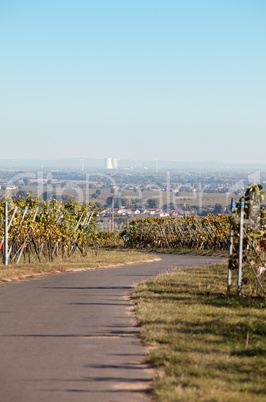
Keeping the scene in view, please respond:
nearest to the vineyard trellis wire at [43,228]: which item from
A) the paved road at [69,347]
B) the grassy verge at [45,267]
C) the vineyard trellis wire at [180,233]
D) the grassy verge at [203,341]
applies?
the grassy verge at [45,267]

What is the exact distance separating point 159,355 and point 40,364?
57.9 inches

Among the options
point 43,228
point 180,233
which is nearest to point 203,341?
point 43,228

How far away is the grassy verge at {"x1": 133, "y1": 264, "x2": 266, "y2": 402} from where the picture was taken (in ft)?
20.6

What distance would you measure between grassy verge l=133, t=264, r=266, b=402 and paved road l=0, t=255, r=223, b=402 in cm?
28

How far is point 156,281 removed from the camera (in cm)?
1603

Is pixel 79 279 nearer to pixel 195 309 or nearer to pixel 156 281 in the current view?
pixel 156 281

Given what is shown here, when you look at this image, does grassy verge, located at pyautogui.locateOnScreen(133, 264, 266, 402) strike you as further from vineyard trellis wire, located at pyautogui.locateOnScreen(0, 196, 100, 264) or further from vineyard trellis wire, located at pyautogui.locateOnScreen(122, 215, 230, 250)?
vineyard trellis wire, located at pyautogui.locateOnScreen(122, 215, 230, 250)

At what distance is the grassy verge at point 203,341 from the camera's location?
6.28 meters

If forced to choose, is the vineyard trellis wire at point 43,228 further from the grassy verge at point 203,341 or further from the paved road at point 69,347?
the grassy verge at point 203,341

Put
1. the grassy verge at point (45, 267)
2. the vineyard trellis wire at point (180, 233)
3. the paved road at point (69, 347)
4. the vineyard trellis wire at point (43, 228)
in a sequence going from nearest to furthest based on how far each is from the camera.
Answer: the paved road at point (69, 347), the grassy verge at point (45, 267), the vineyard trellis wire at point (43, 228), the vineyard trellis wire at point (180, 233)

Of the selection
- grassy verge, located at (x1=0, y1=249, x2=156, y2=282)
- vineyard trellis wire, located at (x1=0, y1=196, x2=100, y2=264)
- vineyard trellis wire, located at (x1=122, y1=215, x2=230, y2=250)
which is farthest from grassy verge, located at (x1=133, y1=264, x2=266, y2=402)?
vineyard trellis wire, located at (x1=122, y1=215, x2=230, y2=250)

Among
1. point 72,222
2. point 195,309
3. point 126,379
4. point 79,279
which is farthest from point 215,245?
point 126,379

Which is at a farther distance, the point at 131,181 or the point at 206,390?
the point at 131,181

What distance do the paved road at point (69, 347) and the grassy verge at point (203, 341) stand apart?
0.28 metres
